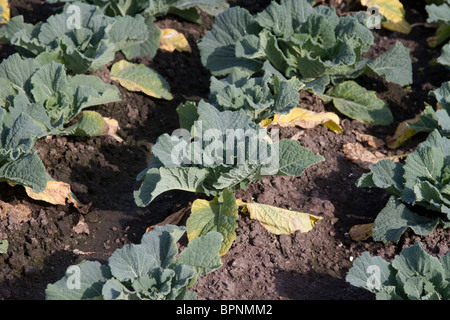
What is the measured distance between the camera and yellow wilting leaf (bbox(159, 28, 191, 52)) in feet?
20.1

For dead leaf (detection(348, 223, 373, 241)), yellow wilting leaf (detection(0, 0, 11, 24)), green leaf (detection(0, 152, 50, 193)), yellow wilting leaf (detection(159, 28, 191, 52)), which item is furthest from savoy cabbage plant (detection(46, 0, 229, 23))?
dead leaf (detection(348, 223, 373, 241))

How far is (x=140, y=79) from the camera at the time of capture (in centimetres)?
571

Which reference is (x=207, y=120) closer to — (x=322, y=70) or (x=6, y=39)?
(x=322, y=70)

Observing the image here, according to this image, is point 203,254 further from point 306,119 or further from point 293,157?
point 306,119

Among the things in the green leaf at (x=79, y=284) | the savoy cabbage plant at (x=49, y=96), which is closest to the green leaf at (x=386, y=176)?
the green leaf at (x=79, y=284)

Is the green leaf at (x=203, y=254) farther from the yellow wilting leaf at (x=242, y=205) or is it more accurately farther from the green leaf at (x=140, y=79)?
the green leaf at (x=140, y=79)

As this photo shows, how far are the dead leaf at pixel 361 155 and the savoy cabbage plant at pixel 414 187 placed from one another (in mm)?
589

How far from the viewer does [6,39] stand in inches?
215

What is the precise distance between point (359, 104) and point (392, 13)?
148 cm

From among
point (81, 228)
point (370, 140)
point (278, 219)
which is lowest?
point (370, 140)

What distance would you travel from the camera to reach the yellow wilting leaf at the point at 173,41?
20.1ft

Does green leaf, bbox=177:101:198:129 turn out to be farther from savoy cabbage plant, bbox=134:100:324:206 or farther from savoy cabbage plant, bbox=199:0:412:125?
savoy cabbage plant, bbox=199:0:412:125

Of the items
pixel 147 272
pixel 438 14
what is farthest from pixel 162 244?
pixel 438 14
